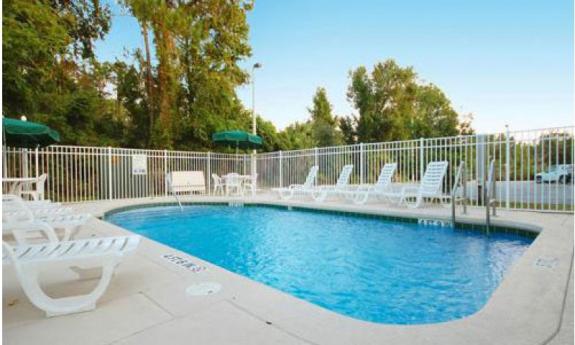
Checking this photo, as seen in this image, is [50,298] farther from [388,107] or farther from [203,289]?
→ [388,107]

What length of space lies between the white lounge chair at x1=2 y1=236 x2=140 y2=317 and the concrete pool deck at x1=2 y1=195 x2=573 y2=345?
0.30 ft

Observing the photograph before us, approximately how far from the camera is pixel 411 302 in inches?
111

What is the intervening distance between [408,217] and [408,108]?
77.1 feet

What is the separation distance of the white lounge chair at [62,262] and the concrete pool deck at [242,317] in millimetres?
92

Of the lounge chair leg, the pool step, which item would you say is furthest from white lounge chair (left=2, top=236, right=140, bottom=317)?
the pool step

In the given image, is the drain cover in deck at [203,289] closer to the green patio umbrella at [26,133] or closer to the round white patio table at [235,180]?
the green patio umbrella at [26,133]

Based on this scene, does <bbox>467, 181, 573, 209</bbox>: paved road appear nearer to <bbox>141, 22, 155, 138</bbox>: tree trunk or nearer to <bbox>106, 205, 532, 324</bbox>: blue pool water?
<bbox>106, 205, 532, 324</bbox>: blue pool water

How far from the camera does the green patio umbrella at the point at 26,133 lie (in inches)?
238

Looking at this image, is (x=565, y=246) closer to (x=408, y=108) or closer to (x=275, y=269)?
(x=275, y=269)

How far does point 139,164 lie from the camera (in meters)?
10.9

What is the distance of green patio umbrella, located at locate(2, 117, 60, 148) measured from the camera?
604 cm

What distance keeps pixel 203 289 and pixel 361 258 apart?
2.41m

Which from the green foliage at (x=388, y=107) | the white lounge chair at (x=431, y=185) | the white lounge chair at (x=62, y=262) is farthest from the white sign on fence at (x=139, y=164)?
the green foliage at (x=388, y=107)

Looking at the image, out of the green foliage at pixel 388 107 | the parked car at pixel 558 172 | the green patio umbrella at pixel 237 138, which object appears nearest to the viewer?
the parked car at pixel 558 172
